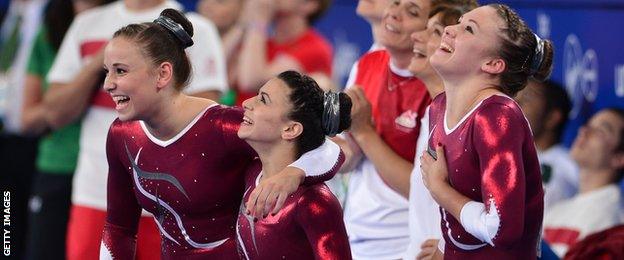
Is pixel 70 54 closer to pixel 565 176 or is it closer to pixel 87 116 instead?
pixel 87 116

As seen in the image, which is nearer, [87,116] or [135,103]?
[135,103]

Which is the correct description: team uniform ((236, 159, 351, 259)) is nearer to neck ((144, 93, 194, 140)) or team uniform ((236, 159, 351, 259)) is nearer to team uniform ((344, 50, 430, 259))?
neck ((144, 93, 194, 140))

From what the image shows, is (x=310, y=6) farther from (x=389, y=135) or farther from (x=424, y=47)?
(x=424, y=47)

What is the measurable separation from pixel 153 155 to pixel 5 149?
321 cm

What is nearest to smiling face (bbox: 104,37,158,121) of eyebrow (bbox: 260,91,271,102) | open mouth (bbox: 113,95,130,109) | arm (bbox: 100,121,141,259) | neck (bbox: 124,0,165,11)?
open mouth (bbox: 113,95,130,109)

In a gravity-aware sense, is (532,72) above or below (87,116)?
above

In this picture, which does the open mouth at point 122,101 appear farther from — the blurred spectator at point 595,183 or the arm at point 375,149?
the blurred spectator at point 595,183

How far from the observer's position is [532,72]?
3.63 m

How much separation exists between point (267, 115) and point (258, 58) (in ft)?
8.96

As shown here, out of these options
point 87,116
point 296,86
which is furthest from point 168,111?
point 87,116

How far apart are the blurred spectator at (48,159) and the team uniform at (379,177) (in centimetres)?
169

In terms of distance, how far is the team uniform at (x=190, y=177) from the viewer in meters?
3.87

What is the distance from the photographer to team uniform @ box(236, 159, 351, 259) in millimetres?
3600

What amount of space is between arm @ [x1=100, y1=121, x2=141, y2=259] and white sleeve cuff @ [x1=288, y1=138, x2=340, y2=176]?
24.0 inches
